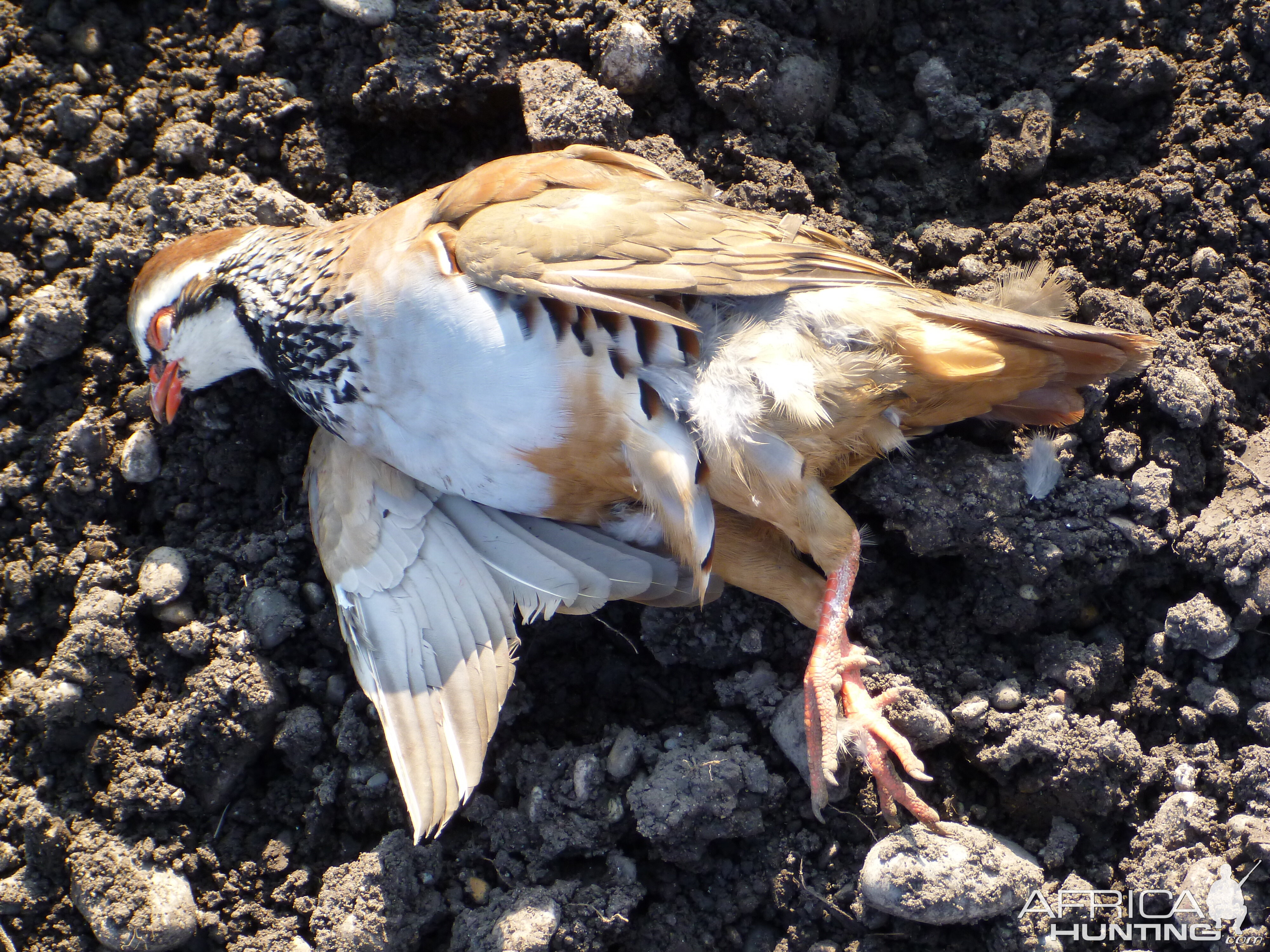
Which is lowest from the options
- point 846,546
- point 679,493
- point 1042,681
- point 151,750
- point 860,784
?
point 151,750

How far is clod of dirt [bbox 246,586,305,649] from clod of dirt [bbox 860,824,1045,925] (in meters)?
1.94

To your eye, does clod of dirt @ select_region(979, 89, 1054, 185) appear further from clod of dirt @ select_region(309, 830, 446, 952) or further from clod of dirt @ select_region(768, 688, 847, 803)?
clod of dirt @ select_region(309, 830, 446, 952)

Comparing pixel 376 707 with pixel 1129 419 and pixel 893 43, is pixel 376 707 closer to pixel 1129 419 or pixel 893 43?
pixel 1129 419

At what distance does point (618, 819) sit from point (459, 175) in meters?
2.46

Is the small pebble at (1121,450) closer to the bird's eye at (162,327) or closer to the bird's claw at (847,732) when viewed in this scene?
the bird's claw at (847,732)

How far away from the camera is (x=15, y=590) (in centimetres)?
335

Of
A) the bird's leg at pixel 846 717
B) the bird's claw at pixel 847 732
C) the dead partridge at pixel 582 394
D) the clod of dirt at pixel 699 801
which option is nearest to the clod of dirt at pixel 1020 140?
the dead partridge at pixel 582 394

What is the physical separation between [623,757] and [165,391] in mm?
1966

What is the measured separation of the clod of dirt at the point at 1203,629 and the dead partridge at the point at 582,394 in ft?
2.29

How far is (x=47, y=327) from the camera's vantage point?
3461 mm

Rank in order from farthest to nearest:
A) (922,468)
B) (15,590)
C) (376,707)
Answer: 1. (15,590)
2. (922,468)
3. (376,707)

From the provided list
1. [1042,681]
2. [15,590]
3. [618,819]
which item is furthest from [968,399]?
[15,590]

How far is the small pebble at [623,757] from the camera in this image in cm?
302

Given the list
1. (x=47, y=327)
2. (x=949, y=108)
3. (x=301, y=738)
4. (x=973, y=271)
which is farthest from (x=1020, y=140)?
(x=47, y=327)
